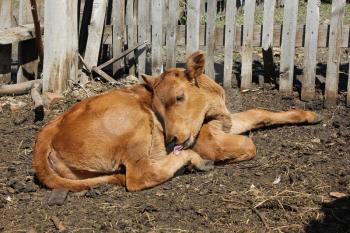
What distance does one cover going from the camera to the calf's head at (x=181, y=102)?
5.82 m

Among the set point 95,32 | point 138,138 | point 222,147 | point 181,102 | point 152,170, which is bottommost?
point 152,170

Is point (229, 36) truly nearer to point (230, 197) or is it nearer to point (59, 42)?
point (59, 42)

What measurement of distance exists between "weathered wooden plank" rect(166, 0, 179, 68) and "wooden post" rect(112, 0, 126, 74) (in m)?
0.76

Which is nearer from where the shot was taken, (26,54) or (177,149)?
(177,149)

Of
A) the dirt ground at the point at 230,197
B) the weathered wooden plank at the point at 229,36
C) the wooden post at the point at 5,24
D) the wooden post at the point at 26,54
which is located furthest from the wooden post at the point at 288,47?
the wooden post at the point at 5,24

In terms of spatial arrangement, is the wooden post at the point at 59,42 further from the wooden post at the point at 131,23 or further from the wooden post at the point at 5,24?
the wooden post at the point at 5,24

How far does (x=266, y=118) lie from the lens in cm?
680

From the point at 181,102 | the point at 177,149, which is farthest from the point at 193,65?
the point at 177,149

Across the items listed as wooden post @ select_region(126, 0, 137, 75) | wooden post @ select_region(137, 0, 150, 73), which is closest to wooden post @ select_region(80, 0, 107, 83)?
wooden post @ select_region(126, 0, 137, 75)

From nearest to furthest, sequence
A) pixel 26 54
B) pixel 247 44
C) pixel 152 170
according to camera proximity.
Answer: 1. pixel 152 170
2. pixel 247 44
3. pixel 26 54

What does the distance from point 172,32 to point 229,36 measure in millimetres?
779

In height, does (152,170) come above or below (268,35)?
below

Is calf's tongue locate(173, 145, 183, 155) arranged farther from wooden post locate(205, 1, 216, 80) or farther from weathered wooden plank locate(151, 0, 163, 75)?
weathered wooden plank locate(151, 0, 163, 75)

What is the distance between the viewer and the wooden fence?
7508 mm
